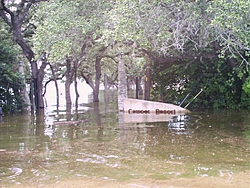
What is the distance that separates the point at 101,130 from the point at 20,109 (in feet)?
33.1

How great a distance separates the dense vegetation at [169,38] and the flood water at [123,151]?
264 cm

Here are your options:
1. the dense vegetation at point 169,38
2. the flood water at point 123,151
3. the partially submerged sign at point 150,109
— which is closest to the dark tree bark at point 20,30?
the dense vegetation at point 169,38

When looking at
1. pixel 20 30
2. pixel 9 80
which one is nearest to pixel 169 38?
pixel 9 80

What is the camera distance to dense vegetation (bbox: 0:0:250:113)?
10.2 m

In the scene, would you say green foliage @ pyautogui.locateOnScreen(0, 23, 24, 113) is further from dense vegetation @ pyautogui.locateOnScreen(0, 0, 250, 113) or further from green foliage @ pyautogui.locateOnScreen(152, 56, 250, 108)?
green foliage @ pyautogui.locateOnScreen(152, 56, 250, 108)

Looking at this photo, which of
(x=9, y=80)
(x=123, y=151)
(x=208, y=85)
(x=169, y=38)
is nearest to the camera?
(x=123, y=151)

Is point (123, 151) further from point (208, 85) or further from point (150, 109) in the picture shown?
point (208, 85)

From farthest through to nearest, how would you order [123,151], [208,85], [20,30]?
[20,30] → [208,85] → [123,151]

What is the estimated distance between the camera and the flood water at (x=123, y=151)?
623 centimetres

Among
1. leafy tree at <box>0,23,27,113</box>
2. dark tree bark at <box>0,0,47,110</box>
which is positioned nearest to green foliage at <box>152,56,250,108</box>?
dark tree bark at <box>0,0,47,110</box>

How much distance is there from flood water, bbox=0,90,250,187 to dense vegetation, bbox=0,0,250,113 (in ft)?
8.66

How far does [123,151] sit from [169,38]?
4582 millimetres

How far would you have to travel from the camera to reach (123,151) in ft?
26.5

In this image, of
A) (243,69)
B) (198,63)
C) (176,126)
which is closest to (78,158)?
(176,126)
